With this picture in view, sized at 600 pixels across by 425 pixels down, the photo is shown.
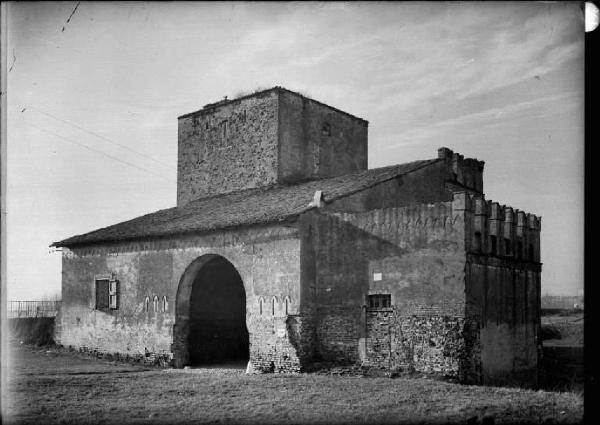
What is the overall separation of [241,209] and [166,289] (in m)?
3.72

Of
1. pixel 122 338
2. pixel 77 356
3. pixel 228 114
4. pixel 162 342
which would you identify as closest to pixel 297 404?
pixel 162 342

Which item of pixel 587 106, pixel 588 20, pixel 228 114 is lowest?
pixel 587 106

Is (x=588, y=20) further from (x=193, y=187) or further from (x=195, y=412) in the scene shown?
(x=193, y=187)

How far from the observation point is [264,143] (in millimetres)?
24422

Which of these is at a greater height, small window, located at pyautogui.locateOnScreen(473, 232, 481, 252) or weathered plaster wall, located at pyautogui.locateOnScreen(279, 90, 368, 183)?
weathered plaster wall, located at pyautogui.locateOnScreen(279, 90, 368, 183)

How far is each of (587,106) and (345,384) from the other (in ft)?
31.3

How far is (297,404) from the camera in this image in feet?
37.8

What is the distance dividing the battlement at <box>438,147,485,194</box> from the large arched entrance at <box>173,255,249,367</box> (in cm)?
866

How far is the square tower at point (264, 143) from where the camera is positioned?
24172mm

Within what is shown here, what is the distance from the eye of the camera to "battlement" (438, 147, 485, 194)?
21000mm

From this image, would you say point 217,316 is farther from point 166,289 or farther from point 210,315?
point 166,289

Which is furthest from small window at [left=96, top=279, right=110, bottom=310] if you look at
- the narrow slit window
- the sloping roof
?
the sloping roof

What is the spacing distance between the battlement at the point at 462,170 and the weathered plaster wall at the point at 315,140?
6109 mm

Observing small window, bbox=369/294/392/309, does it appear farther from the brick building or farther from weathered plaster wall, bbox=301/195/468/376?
weathered plaster wall, bbox=301/195/468/376
